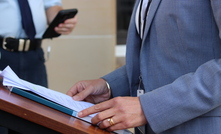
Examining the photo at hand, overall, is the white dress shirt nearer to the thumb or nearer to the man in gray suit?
the man in gray suit

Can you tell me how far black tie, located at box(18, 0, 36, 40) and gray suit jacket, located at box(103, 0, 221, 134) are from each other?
1370mm

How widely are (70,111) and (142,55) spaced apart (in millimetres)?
377

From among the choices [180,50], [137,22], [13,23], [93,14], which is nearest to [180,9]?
[180,50]

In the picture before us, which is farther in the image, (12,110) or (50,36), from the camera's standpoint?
(50,36)

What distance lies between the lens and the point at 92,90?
1.58 m

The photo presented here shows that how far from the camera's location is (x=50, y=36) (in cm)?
275

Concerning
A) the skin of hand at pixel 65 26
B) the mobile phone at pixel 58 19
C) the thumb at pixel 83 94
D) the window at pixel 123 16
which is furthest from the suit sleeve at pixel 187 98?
the window at pixel 123 16

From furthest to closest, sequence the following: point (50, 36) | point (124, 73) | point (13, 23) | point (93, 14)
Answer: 1. point (93, 14)
2. point (50, 36)
3. point (13, 23)
4. point (124, 73)

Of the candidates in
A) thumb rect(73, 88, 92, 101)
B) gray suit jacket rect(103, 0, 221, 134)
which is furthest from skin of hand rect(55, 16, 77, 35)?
gray suit jacket rect(103, 0, 221, 134)

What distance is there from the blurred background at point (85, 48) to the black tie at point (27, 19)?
2310mm

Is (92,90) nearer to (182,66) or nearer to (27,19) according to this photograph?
(182,66)

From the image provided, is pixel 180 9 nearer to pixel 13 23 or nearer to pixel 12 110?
pixel 12 110

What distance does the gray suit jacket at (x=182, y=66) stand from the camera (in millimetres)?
1215

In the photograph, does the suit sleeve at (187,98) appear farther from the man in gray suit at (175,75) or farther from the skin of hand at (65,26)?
the skin of hand at (65,26)
